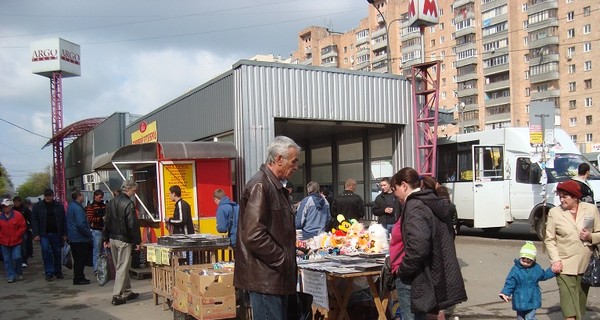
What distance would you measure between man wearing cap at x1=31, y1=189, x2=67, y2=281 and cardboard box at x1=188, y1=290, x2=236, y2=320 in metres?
6.34

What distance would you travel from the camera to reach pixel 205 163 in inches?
493

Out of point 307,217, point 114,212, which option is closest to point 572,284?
point 307,217

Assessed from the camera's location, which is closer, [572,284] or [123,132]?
[572,284]

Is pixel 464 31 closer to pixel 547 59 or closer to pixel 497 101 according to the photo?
pixel 497 101

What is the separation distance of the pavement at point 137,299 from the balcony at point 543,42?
5406 centimetres

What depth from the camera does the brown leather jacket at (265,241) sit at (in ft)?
11.7

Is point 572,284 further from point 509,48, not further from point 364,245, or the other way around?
point 509,48

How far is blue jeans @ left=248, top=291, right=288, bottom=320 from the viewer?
143 inches

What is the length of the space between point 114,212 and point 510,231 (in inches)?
530

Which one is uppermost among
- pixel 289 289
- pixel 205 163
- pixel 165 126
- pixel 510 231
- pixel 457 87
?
pixel 457 87

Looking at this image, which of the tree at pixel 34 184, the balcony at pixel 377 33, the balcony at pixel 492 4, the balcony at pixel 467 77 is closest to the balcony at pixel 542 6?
the balcony at pixel 492 4

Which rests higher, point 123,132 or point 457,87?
point 457,87

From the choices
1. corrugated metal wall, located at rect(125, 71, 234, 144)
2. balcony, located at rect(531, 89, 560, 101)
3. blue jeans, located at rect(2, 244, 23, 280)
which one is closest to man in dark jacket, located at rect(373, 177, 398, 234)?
corrugated metal wall, located at rect(125, 71, 234, 144)

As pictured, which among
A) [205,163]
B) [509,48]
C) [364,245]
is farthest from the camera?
[509,48]
